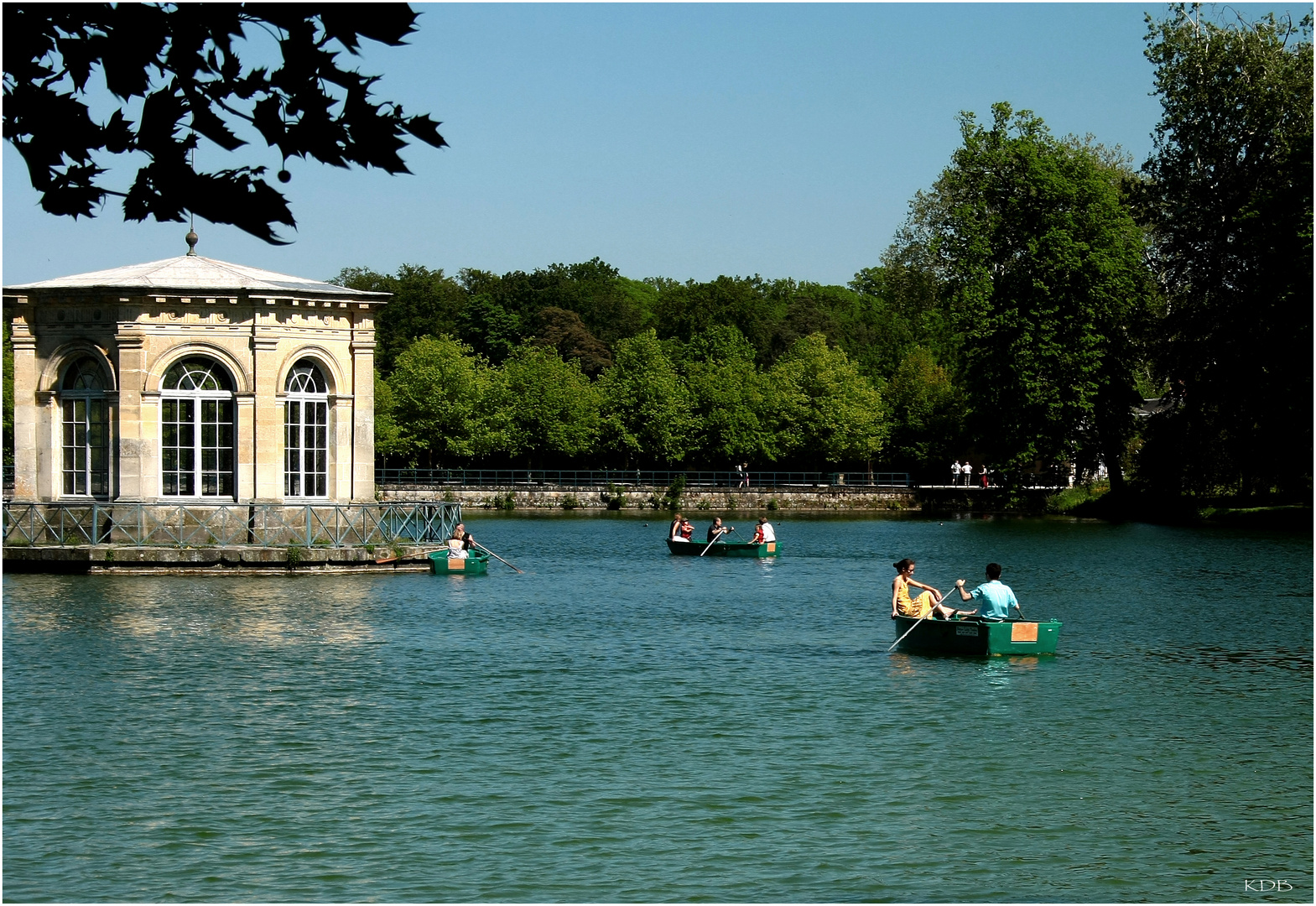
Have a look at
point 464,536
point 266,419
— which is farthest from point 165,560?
point 464,536

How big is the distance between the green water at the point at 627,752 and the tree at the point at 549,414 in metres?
54.1

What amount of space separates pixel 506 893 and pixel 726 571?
29421 millimetres

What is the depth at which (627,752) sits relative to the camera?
53.8ft

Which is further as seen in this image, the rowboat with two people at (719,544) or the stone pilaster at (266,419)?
the rowboat with two people at (719,544)


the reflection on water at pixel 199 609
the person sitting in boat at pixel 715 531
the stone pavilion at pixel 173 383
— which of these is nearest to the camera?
the reflection on water at pixel 199 609

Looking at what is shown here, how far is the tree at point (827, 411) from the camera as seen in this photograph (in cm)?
8288

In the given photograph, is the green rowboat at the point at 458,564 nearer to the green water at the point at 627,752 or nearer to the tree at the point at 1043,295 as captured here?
the green water at the point at 627,752

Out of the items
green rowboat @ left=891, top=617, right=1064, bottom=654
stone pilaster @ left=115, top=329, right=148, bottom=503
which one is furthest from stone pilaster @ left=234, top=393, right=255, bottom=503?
green rowboat @ left=891, top=617, right=1064, bottom=654

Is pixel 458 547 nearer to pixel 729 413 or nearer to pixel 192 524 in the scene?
pixel 192 524

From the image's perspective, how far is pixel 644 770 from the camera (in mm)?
15422

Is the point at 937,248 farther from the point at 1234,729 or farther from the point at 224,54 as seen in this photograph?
the point at 224,54

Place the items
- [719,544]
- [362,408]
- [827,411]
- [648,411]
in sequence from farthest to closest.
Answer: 1. [648,411]
2. [827,411]
3. [719,544]
4. [362,408]

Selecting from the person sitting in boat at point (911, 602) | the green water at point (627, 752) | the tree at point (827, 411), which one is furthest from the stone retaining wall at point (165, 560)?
the tree at point (827, 411)

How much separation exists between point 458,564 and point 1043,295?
3566 centimetres
